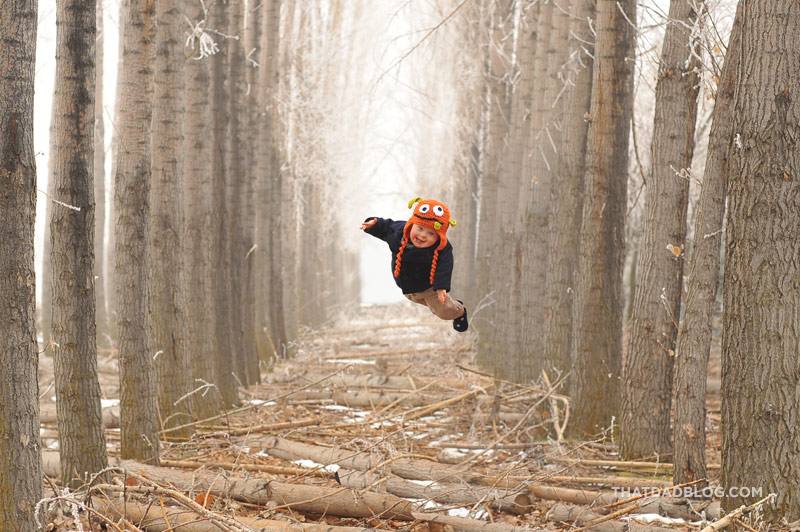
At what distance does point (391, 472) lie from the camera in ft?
23.8

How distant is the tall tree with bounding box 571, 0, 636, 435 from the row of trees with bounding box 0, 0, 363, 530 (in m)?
3.81

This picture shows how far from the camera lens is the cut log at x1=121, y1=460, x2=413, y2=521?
6234 mm

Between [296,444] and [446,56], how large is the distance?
13.6m

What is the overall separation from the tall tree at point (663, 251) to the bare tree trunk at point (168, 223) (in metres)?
4.41

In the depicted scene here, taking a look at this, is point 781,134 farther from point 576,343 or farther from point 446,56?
point 446,56

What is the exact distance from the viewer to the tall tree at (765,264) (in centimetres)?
545

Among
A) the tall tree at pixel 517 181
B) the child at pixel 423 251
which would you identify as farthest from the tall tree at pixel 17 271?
the tall tree at pixel 517 181

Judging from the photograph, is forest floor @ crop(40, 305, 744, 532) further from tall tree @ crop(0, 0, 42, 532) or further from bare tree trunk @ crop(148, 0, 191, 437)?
bare tree trunk @ crop(148, 0, 191, 437)

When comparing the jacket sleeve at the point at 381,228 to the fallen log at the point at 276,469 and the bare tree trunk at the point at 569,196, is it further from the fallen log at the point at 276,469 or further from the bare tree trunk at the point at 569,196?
the bare tree trunk at the point at 569,196

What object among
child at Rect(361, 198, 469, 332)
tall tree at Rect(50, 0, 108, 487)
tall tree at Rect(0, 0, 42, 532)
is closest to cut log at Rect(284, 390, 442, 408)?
tall tree at Rect(50, 0, 108, 487)

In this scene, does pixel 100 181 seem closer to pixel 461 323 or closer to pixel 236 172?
pixel 236 172

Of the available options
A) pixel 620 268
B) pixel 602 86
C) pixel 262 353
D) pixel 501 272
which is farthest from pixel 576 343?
pixel 262 353

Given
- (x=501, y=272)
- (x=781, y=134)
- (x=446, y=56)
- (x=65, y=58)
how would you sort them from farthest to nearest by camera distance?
(x=446, y=56) < (x=501, y=272) < (x=65, y=58) < (x=781, y=134)

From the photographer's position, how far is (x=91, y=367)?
21.6 ft
